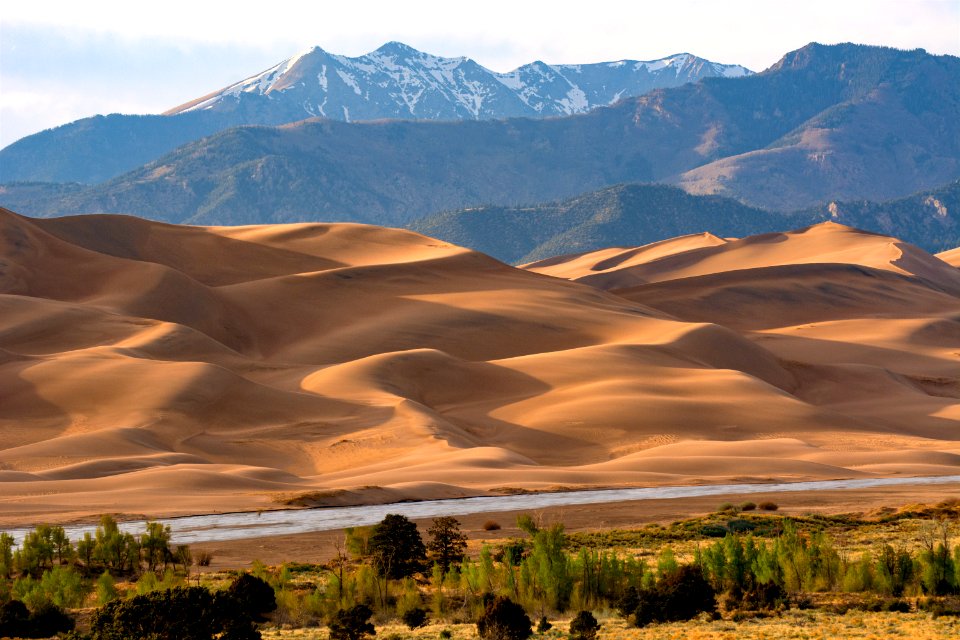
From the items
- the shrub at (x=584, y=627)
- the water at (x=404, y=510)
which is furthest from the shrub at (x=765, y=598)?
the water at (x=404, y=510)

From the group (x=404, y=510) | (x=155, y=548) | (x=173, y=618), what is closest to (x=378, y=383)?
(x=404, y=510)

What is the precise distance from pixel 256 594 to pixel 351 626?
179 inches

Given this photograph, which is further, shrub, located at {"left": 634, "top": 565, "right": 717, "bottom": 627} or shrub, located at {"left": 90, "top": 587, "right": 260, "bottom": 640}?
shrub, located at {"left": 634, "top": 565, "right": 717, "bottom": 627}

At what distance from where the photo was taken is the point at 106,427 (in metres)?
75.0

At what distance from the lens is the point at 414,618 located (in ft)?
93.2

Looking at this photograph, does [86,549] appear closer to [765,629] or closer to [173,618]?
[173,618]

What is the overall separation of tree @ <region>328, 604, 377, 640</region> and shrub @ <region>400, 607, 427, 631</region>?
211 cm

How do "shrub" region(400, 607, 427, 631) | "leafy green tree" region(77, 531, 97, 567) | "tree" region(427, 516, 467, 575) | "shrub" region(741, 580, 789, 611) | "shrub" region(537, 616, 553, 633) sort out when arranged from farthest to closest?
"leafy green tree" region(77, 531, 97, 567), "tree" region(427, 516, 467, 575), "shrub" region(741, 580, 789, 611), "shrub" region(400, 607, 427, 631), "shrub" region(537, 616, 553, 633)

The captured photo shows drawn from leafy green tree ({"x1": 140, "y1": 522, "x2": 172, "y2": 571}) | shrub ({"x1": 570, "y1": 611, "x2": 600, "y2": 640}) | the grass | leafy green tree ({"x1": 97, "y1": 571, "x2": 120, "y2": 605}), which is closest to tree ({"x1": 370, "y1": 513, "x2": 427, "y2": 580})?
leafy green tree ({"x1": 140, "y1": 522, "x2": 172, "y2": 571})

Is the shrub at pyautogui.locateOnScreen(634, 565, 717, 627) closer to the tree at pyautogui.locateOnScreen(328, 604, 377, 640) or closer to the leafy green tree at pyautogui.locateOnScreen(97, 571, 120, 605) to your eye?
the tree at pyautogui.locateOnScreen(328, 604, 377, 640)

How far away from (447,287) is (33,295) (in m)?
41.4

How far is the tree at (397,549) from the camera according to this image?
3566 cm

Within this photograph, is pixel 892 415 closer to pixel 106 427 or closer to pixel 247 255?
pixel 106 427

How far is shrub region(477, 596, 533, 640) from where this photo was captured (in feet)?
84.7
